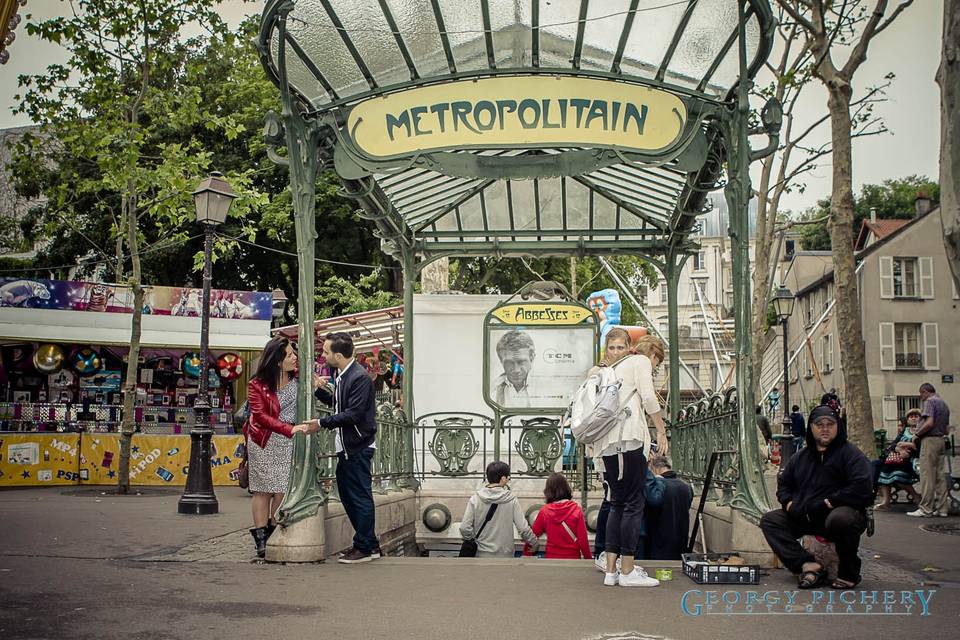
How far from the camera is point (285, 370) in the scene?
870cm

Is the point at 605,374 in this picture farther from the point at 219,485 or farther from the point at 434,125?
the point at 219,485

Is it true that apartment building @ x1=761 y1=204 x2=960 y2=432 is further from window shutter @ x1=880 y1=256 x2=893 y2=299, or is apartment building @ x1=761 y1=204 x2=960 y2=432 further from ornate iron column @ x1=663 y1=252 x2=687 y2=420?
ornate iron column @ x1=663 y1=252 x2=687 y2=420

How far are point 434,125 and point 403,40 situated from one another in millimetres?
832

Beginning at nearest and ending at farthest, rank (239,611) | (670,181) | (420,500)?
1. (239,611)
2. (670,181)
3. (420,500)

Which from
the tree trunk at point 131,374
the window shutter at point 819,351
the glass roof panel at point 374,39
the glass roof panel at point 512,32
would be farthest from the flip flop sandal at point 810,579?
the window shutter at point 819,351

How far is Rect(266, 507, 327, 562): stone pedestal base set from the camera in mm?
7887

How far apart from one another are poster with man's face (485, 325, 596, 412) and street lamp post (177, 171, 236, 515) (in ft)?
14.0

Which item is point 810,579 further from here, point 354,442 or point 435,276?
point 435,276

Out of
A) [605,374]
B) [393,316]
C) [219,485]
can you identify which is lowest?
[219,485]

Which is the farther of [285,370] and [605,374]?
[285,370]

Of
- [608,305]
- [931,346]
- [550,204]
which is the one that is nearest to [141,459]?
[608,305]

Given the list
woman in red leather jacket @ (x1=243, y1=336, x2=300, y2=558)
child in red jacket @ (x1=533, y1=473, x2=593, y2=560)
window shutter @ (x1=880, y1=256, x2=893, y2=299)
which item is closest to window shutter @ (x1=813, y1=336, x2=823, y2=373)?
window shutter @ (x1=880, y1=256, x2=893, y2=299)

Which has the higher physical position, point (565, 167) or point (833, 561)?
point (565, 167)

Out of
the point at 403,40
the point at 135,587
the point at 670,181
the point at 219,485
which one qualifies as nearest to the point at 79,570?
the point at 135,587
